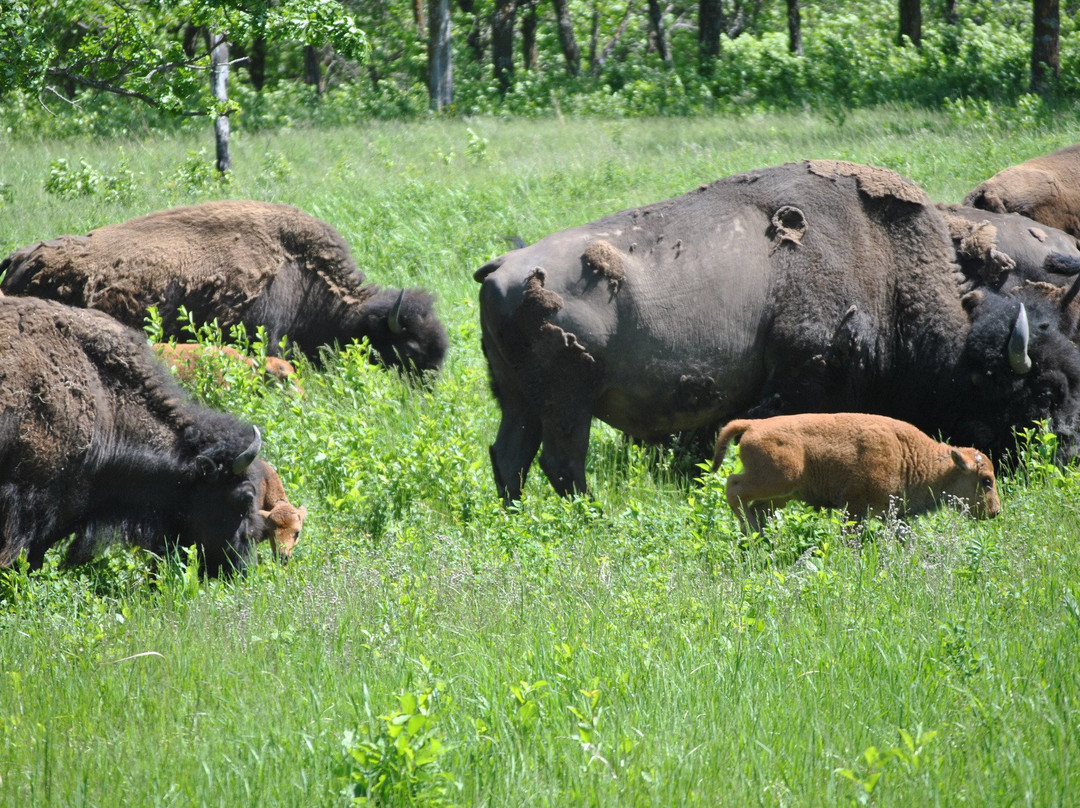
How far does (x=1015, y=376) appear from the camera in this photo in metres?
7.31

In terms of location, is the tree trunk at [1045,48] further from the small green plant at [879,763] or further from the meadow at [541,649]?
the small green plant at [879,763]

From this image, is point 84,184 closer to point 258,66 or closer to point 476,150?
point 476,150

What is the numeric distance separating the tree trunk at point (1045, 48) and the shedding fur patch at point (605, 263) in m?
15.8

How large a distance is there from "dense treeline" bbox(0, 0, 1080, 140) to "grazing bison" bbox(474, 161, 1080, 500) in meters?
6.20

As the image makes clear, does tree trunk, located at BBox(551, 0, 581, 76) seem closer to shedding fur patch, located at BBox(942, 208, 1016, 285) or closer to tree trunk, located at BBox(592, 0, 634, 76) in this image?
tree trunk, located at BBox(592, 0, 634, 76)

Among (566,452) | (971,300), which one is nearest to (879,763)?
(566,452)

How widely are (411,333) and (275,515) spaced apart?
501 centimetres

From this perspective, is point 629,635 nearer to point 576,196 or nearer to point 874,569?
point 874,569

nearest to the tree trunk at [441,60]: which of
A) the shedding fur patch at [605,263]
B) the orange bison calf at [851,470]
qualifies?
the shedding fur patch at [605,263]

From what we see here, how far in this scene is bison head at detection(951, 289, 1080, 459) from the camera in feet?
23.9

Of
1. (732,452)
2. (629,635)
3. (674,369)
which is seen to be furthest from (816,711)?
(732,452)

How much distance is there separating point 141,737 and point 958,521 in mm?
4488

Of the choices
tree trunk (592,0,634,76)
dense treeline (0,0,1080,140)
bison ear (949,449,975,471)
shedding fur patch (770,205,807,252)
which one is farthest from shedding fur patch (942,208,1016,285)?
tree trunk (592,0,634,76)

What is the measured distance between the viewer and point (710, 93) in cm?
2562
